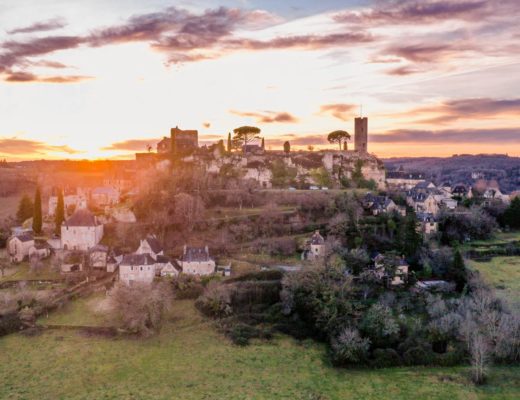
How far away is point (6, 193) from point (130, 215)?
189ft

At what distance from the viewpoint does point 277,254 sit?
45.3m

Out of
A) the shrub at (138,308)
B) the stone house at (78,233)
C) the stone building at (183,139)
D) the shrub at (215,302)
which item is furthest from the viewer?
the stone building at (183,139)

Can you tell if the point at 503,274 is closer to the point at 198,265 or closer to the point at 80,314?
the point at 198,265

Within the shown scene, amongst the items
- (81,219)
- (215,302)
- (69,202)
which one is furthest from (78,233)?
(215,302)

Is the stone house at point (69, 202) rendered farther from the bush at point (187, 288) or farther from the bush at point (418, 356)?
the bush at point (418, 356)

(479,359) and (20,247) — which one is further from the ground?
(20,247)

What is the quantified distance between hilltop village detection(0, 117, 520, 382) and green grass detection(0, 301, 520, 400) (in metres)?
1.25

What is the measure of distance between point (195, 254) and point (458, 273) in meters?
22.6

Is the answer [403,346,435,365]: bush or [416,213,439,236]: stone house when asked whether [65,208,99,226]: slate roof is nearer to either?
[403,346,435,365]: bush

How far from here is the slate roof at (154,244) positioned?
43.4 meters

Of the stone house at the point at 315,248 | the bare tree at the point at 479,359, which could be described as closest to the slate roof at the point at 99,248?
the stone house at the point at 315,248

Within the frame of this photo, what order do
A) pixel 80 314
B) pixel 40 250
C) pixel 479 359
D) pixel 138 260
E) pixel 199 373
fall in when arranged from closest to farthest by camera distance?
pixel 199 373 < pixel 479 359 < pixel 80 314 < pixel 138 260 < pixel 40 250

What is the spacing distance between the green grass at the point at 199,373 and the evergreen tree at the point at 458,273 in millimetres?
11127

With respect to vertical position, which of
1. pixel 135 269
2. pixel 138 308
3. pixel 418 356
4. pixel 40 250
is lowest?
pixel 418 356
